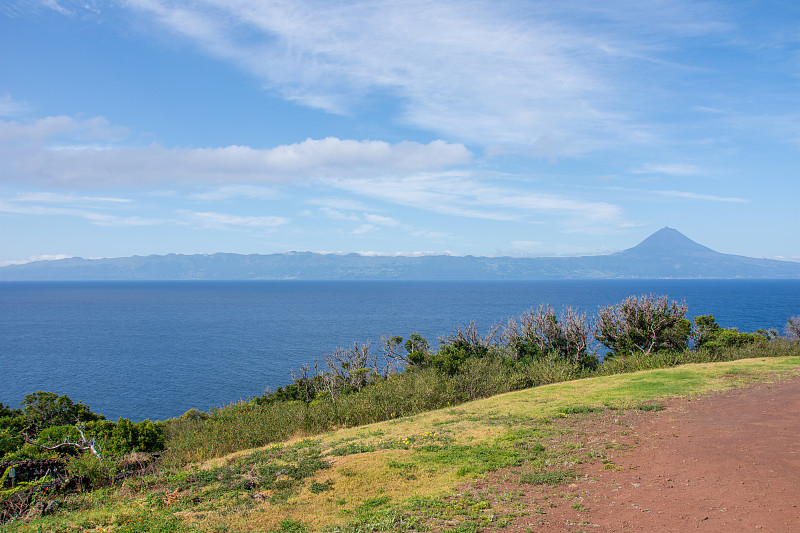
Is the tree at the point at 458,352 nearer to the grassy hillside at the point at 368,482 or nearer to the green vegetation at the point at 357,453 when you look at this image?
the green vegetation at the point at 357,453

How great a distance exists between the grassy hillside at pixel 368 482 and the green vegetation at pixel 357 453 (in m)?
0.04

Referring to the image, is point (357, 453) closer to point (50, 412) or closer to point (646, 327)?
point (50, 412)

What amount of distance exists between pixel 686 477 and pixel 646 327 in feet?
69.4

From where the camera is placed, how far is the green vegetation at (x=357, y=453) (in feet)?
24.7

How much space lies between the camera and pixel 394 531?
6.55 meters

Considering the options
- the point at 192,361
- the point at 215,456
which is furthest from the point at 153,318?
the point at 215,456

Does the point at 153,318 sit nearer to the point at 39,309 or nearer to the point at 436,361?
the point at 39,309

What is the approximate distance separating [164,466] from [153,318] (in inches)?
4493

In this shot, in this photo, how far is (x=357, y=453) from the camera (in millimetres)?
10648

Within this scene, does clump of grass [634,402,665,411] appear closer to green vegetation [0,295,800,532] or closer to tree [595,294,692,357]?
green vegetation [0,295,800,532]

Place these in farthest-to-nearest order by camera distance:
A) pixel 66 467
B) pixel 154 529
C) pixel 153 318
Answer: pixel 153 318 < pixel 66 467 < pixel 154 529

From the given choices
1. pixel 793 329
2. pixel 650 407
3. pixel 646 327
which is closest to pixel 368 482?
pixel 650 407

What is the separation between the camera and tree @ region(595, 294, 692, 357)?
26.7 m

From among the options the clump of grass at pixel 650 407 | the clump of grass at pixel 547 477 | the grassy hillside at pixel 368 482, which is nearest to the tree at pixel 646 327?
the clump of grass at pixel 650 407
